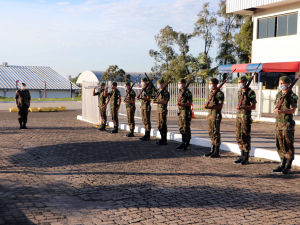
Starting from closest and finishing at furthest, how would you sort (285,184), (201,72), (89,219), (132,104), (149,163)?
(89,219) → (285,184) → (149,163) → (132,104) → (201,72)

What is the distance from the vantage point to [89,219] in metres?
4.32

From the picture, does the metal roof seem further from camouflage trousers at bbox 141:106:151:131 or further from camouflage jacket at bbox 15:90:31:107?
camouflage trousers at bbox 141:106:151:131

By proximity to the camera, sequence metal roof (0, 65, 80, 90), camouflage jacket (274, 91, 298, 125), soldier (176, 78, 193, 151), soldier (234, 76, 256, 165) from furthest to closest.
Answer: metal roof (0, 65, 80, 90)
soldier (176, 78, 193, 151)
soldier (234, 76, 256, 165)
camouflage jacket (274, 91, 298, 125)

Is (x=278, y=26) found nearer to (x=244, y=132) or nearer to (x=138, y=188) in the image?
(x=244, y=132)

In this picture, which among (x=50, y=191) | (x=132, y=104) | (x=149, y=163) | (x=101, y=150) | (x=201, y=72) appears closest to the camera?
(x=50, y=191)

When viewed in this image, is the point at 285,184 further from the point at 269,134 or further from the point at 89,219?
the point at 269,134

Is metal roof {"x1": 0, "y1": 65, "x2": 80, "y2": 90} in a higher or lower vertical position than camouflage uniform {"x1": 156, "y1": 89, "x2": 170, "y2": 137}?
higher

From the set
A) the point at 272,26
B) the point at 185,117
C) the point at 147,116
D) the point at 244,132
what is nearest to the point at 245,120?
the point at 244,132

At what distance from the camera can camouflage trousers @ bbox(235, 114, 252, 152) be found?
298 inches

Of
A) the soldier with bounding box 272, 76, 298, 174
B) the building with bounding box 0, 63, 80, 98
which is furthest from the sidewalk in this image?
the building with bounding box 0, 63, 80, 98

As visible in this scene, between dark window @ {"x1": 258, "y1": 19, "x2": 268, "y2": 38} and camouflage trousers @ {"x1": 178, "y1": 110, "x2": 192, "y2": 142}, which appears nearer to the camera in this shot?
camouflage trousers @ {"x1": 178, "y1": 110, "x2": 192, "y2": 142}

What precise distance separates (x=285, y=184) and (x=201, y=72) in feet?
93.7

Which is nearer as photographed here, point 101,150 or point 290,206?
point 290,206

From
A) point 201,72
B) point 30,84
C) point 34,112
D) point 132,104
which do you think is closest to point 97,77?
point 30,84
